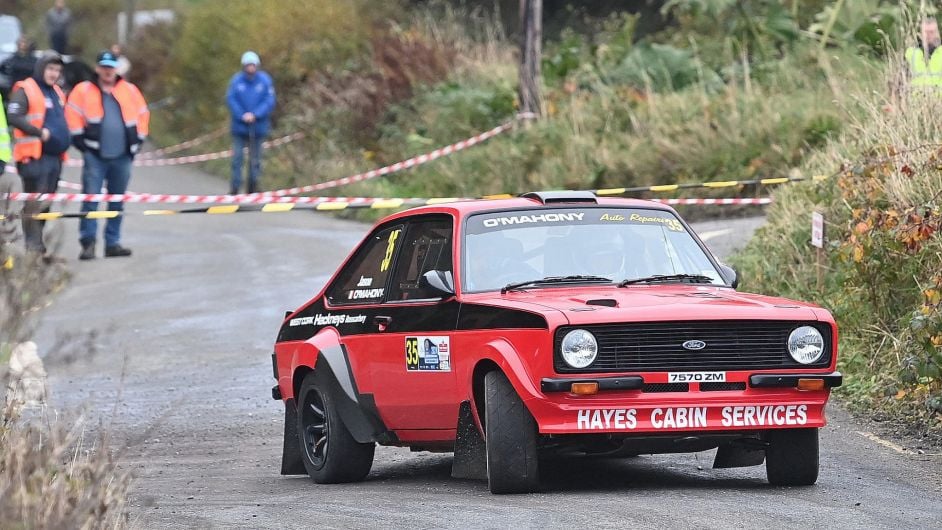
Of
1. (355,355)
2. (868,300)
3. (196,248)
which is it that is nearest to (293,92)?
(196,248)

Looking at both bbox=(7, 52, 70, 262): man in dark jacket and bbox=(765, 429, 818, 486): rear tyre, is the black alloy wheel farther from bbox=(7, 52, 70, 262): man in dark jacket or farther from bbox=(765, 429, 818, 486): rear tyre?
bbox=(7, 52, 70, 262): man in dark jacket

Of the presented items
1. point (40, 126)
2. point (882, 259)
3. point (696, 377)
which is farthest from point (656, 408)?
point (40, 126)

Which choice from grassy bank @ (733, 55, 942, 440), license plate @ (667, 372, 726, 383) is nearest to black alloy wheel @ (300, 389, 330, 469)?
license plate @ (667, 372, 726, 383)

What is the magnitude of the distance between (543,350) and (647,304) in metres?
0.58

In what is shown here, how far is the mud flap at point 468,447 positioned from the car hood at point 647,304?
560mm

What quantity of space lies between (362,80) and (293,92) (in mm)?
3869

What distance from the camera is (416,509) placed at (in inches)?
316

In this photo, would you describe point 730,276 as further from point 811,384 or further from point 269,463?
point 269,463

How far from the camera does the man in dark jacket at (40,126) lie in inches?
774

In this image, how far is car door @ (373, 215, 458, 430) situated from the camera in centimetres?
884

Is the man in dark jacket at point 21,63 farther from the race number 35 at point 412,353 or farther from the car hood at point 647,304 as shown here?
the car hood at point 647,304

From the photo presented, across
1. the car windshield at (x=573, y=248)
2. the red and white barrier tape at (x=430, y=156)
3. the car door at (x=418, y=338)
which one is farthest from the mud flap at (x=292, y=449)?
the red and white barrier tape at (x=430, y=156)

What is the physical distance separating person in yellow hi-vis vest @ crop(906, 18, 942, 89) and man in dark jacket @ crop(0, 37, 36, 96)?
61.7ft

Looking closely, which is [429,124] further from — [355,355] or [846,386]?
[355,355]
